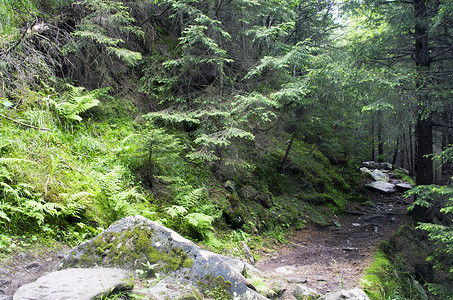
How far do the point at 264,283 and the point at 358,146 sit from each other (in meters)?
13.1

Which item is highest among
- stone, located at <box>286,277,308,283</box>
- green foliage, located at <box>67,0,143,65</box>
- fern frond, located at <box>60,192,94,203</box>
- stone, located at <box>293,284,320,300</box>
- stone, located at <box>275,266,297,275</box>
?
green foliage, located at <box>67,0,143,65</box>

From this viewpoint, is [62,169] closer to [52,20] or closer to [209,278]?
[209,278]

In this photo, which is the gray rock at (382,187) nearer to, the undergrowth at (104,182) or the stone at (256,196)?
the undergrowth at (104,182)

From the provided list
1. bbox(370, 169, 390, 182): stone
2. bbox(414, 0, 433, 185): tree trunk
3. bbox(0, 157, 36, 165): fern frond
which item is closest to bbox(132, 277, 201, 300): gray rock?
bbox(0, 157, 36, 165): fern frond

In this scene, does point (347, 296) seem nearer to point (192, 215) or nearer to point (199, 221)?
point (199, 221)

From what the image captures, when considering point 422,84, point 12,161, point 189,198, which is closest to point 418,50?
point 422,84

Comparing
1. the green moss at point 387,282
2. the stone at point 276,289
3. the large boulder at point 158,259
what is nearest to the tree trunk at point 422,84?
the green moss at point 387,282

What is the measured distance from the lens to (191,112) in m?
7.36

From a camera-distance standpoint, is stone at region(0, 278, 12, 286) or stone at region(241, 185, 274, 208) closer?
stone at region(0, 278, 12, 286)

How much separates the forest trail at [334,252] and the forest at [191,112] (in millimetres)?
519

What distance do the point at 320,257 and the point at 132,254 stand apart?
510 centimetres

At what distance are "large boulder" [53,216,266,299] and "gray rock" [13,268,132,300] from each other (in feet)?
0.91

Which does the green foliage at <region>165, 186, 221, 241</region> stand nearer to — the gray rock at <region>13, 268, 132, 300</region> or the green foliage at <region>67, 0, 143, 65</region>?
the gray rock at <region>13, 268, 132, 300</region>

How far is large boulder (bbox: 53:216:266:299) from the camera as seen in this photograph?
3.18 meters
